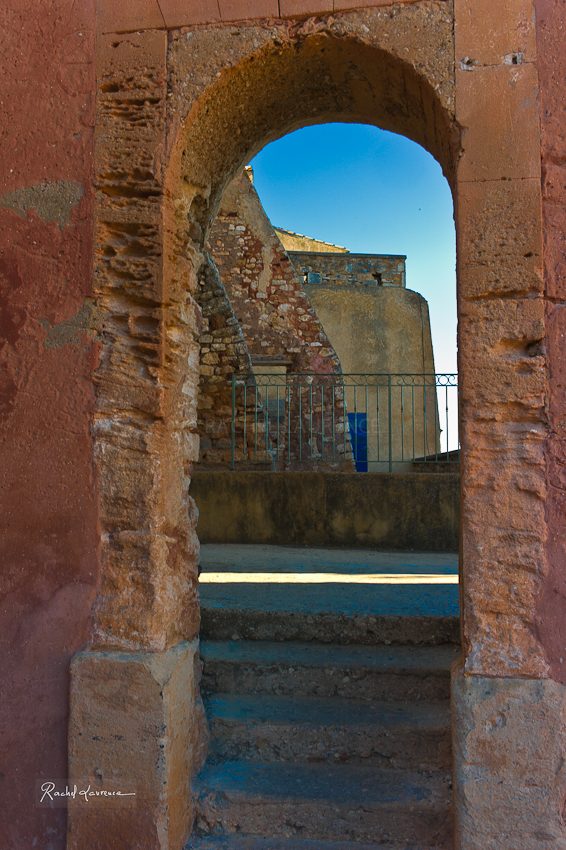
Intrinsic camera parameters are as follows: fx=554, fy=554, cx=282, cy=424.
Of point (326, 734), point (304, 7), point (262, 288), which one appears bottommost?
point (326, 734)

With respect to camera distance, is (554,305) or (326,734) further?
(326,734)

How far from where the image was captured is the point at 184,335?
2.62 metres

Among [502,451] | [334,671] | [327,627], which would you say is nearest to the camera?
[502,451]

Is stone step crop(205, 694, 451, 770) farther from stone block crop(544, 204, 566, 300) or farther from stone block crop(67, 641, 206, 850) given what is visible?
stone block crop(544, 204, 566, 300)

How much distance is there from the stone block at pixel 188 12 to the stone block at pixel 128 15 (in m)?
0.03

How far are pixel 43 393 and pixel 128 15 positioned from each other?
1747 millimetres

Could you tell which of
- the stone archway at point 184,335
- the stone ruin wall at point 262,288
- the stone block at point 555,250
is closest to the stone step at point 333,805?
the stone archway at point 184,335

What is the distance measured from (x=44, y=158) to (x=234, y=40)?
993 mm

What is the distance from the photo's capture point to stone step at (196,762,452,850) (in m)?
2.29

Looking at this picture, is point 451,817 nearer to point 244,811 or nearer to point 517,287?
point 244,811

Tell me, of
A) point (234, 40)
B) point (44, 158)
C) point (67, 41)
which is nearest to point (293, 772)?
point (44, 158)

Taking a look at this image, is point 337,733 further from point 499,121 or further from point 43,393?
point 499,121

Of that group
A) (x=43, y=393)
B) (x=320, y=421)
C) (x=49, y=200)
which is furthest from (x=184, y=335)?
(x=320, y=421)
